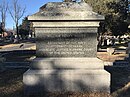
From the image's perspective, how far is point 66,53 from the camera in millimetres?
7770

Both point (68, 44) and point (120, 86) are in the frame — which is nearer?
point (68, 44)

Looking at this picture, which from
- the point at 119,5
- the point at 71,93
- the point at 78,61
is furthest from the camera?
the point at 119,5

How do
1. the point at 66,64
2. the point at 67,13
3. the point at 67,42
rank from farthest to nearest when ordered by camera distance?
the point at 67,42 → the point at 67,13 → the point at 66,64

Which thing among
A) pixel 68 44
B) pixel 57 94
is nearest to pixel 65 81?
pixel 57 94

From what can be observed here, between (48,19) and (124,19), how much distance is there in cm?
3394

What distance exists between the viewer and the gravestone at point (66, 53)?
7176 millimetres

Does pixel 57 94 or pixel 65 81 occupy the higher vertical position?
pixel 65 81

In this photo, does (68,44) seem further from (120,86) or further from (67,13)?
(120,86)

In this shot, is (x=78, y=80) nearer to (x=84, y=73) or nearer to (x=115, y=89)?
(x=84, y=73)

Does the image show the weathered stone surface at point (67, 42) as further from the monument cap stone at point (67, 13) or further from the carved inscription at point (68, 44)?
the monument cap stone at point (67, 13)

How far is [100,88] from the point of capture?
23.7ft

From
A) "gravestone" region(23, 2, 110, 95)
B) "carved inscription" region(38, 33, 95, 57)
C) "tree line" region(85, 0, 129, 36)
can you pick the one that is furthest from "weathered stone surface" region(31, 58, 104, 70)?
"tree line" region(85, 0, 129, 36)

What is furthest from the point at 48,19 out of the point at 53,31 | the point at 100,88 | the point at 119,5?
the point at 119,5

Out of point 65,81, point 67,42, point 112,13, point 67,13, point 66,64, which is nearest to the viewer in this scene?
point 65,81
